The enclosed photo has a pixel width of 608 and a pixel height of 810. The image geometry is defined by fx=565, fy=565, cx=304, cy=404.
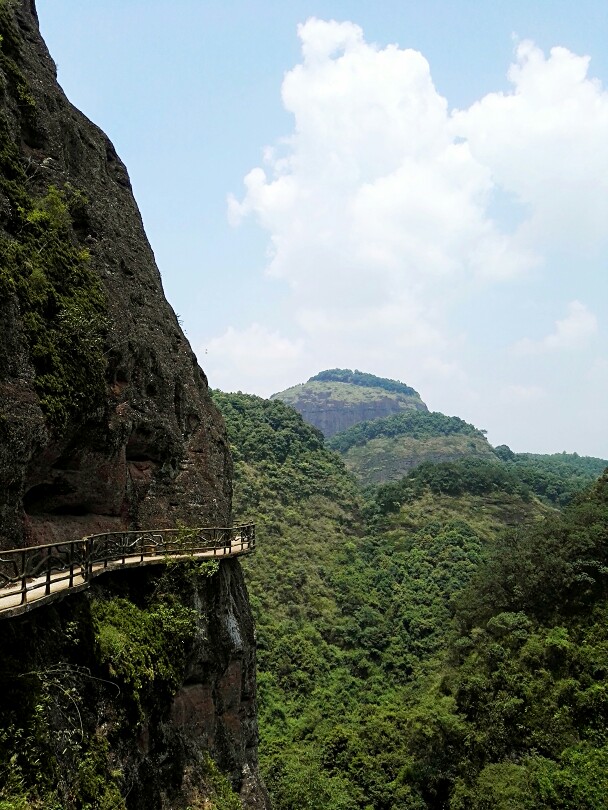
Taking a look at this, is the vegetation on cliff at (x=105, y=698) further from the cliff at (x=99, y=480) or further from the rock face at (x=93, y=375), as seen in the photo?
the rock face at (x=93, y=375)

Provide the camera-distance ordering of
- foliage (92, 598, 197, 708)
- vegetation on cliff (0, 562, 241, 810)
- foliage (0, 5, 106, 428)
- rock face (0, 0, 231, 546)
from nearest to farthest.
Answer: vegetation on cliff (0, 562, 241, 810)
foliage (92, 598, 197, 708)
rock face (0, 0, 231, 546)
foliage (0, 5, 106, 428)

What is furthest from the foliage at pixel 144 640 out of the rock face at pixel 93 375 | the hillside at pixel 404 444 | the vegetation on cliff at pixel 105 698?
the hillside at pixel 404 444

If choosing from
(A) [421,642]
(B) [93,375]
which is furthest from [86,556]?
(A) [421,642]

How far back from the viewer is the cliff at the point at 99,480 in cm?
1029

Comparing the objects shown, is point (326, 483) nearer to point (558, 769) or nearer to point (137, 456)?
point (558, 769)

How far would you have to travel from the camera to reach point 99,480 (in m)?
16.4

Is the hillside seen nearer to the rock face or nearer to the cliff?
the rock face

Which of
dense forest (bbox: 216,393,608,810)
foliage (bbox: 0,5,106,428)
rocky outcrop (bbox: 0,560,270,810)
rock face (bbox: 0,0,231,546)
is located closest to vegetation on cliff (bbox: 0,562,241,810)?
rocky outcrop (bbox: 0,560,270,810)

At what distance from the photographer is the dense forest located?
30312 mm

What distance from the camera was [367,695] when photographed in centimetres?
Answer: 4784

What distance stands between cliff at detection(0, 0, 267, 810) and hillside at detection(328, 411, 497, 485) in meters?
126

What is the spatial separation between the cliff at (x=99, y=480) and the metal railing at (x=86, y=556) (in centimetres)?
52

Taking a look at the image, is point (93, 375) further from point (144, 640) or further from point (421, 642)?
point (421, 642)

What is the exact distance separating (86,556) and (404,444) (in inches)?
6223
